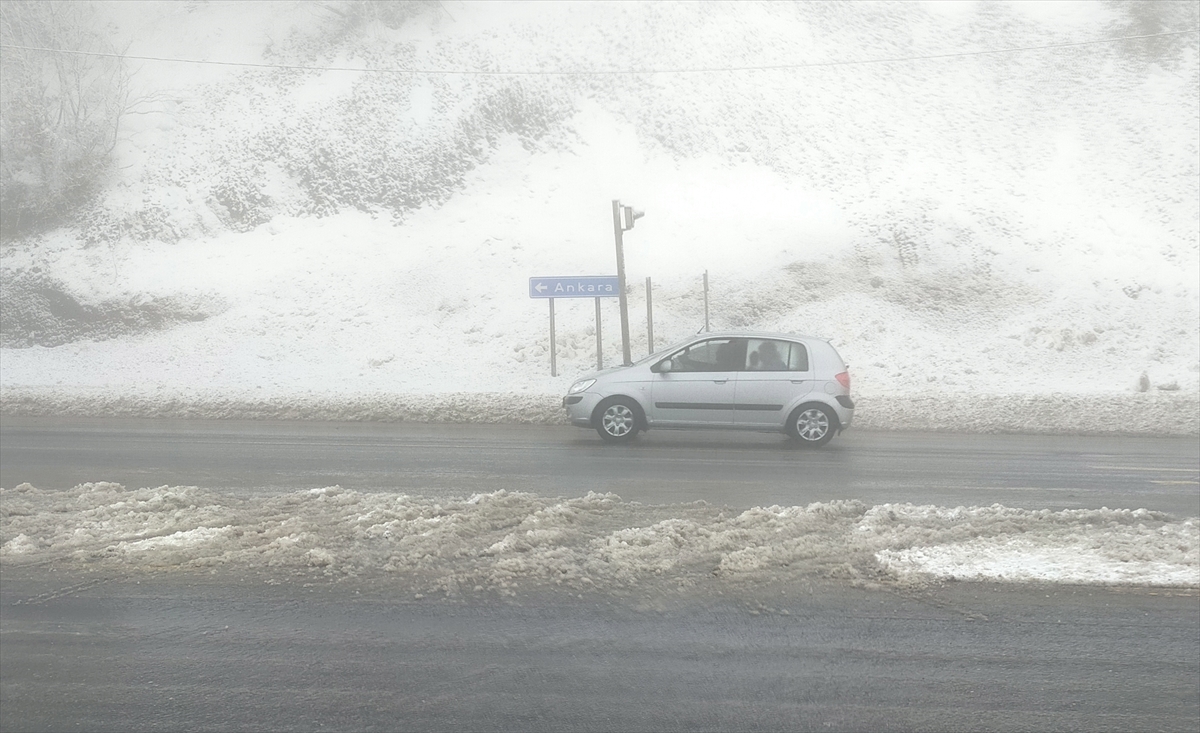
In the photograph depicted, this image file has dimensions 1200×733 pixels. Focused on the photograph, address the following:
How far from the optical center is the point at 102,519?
7.39m

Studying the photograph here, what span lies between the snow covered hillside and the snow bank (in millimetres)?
1055

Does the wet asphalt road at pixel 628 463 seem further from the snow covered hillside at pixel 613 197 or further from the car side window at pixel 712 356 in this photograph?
the snow covered hillside at pixel 613 197

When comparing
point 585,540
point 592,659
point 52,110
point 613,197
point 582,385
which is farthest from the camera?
point 52,110

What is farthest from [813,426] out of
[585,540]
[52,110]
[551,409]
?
[52,110]

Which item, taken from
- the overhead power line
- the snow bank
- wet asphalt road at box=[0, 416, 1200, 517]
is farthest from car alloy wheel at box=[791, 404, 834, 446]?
the overhead power line

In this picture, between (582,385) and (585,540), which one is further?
(582,385)

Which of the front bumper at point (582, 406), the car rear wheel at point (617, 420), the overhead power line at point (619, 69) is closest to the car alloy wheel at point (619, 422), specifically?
the car rear wheel at point (617, 420)

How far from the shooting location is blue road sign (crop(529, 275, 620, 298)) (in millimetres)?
21094

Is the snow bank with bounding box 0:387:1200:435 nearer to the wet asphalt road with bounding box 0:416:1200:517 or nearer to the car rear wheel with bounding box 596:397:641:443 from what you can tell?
the wet asphalt road with bounding box 0:416:1200:517

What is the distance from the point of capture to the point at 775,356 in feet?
43.5

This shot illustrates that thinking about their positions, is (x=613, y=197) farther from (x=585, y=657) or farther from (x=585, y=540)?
(x=585, y=657)

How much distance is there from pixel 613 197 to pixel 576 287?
13098mm

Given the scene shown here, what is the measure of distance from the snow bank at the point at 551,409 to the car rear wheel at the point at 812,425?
10.1 ft

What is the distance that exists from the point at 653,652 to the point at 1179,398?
53.5 feet
